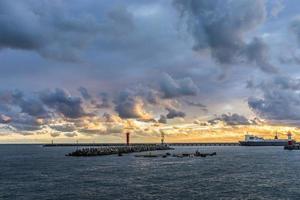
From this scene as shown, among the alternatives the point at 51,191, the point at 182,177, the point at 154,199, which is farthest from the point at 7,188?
the point at 182,177

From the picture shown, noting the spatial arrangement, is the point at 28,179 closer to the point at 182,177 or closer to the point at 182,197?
the point at 182,177

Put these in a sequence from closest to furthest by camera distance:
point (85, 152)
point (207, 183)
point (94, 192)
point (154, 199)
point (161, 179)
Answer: point (154, 199)
point (94, 192)
point (207, 183)
point (161, 179)
point (85, 152)

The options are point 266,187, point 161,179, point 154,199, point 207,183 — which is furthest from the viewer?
point 161,179

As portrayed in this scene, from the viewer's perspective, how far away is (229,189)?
6631 cm

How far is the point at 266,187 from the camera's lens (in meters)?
69.1

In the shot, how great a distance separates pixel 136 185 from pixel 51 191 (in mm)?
15105

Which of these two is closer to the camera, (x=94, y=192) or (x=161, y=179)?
(x=94, y=192)

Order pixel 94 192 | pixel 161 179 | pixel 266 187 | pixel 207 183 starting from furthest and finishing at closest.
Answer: pixel 161 179 < pixel 207 183 < pixel 266 187 < pixel 94 192

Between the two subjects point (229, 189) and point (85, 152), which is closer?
point (229, 189)

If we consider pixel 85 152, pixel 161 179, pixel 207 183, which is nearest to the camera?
pixel 207 183

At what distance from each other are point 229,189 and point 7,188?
37.3 meters

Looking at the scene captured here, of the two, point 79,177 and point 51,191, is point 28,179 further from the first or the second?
point 51,191

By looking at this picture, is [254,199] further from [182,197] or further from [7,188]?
[7,188]

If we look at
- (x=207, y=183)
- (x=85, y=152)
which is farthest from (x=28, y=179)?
(x=85, y=152)
